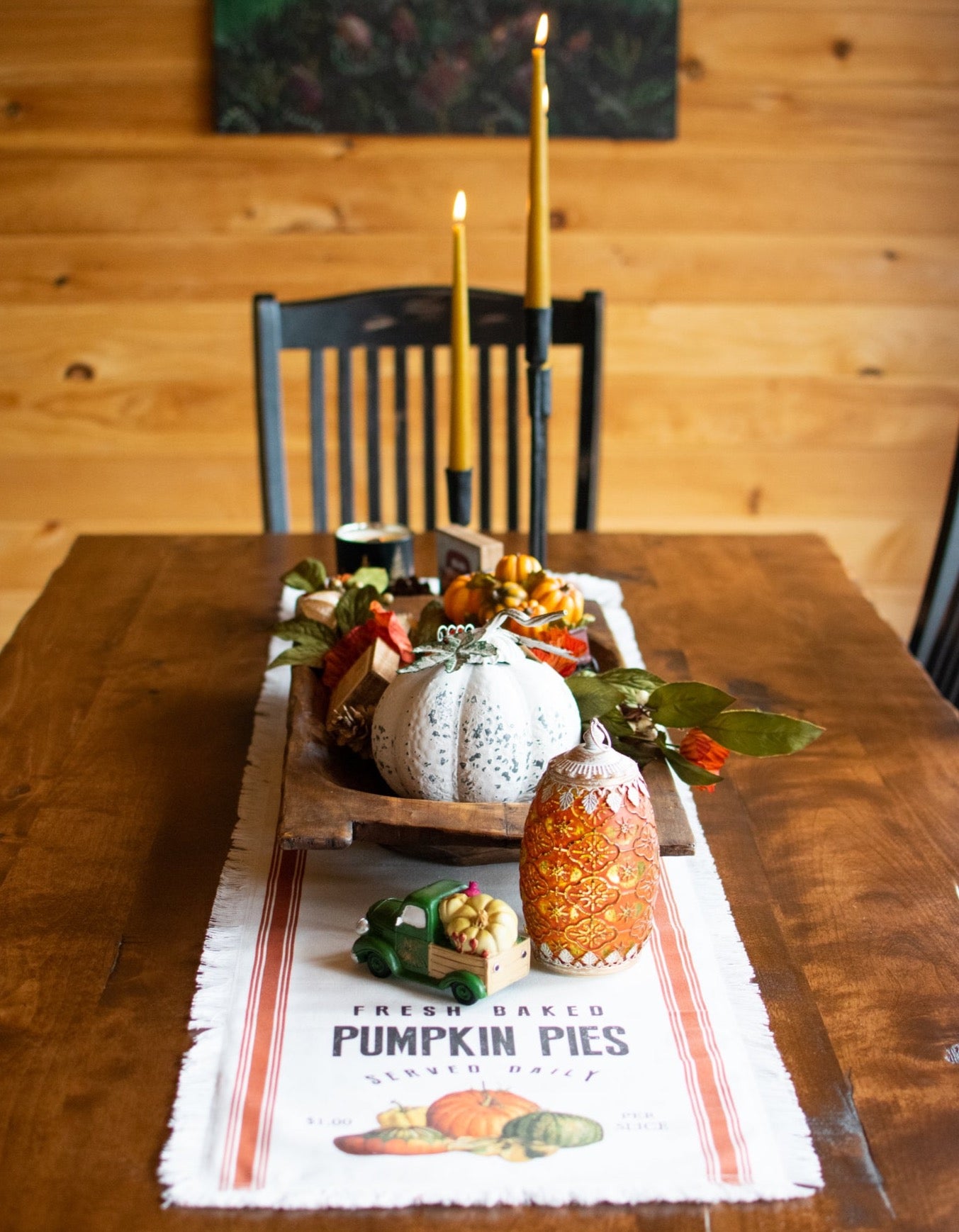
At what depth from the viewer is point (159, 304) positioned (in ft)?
8.38

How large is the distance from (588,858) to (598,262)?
205 centimetres

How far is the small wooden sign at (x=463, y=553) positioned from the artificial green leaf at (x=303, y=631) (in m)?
0.16

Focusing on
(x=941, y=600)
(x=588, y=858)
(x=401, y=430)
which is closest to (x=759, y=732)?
(x=588, y=858)

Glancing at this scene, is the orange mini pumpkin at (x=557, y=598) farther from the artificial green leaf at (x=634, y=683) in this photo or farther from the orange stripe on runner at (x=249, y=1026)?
the orange stripe on runner at (x=249, y=1026)

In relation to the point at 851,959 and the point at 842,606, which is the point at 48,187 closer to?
the point at 842,606

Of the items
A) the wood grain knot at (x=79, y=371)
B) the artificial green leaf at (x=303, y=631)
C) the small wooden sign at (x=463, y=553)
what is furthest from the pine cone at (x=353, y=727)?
the wood grain knot at (x=79, y=371)

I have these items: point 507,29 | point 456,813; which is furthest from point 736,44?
point 456,813

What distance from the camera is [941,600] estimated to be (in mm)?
1523

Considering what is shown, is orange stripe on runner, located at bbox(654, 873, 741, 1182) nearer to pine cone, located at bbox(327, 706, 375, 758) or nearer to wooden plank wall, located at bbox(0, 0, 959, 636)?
pine cone, located at bbox(327, 706, 375, 758)

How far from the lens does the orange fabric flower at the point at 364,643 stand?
911 millimetres

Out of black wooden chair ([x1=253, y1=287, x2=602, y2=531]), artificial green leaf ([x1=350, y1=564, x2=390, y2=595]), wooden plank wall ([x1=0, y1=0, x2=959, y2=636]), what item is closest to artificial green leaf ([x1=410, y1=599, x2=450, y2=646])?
artificial green leaf ([x1=350, y1=564, x2=390, y2=595])

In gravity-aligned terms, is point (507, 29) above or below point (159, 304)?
above

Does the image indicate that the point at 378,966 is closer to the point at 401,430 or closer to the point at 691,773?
the point at 691,773

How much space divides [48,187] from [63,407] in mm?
419
